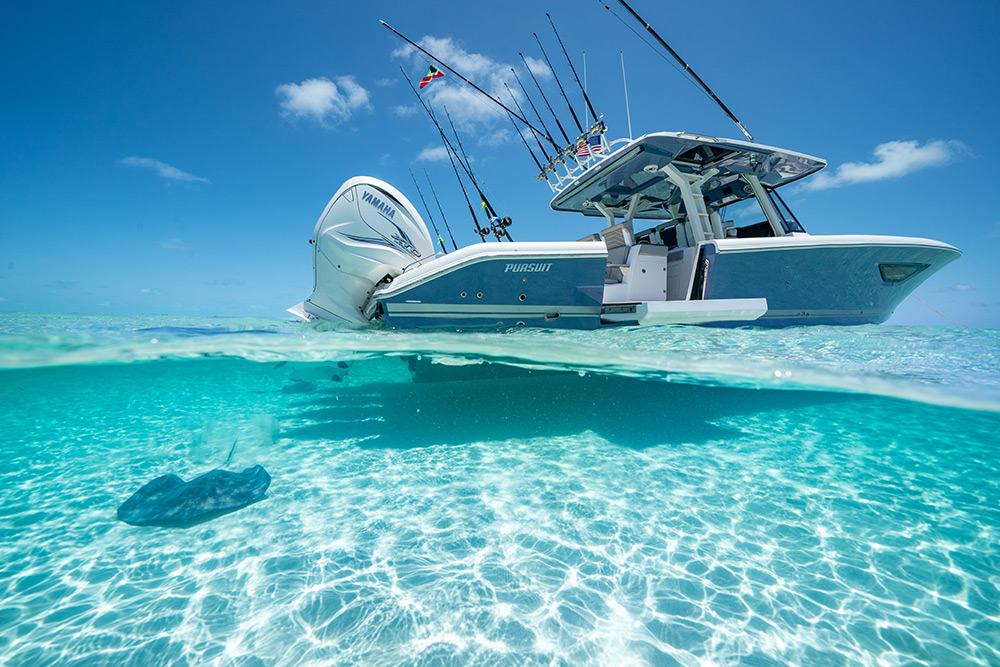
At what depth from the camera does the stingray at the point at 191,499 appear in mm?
4164

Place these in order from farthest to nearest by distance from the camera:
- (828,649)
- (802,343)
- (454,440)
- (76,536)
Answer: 1. (802,343)
2. (454,440)
3. (76,536)
4. (828,649)

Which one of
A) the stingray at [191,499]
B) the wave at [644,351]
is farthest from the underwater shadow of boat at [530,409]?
the stingray at [191,499]

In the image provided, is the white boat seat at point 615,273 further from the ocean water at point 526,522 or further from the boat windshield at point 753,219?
the boat windshield at point 753,219

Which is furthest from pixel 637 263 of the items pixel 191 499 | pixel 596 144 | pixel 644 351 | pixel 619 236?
pixel 191 499

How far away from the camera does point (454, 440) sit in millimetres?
6930

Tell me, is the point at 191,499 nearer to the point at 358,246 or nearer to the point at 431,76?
the point at 358,246

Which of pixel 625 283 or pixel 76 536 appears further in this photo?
pixel 625 283

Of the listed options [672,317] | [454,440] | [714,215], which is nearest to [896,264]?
[714,215]

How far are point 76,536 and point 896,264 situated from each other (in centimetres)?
1580

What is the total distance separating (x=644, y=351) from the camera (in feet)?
23.4

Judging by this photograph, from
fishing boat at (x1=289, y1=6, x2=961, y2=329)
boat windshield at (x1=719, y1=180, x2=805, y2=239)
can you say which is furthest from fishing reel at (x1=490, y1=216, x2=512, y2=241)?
boat windshield at (x1=719, y1=180, x2=805, y2=239)

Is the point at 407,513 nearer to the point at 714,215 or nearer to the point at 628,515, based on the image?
the point at 628,515

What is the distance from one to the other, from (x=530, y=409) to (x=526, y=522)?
6.80 m

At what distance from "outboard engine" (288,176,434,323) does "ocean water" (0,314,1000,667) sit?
2.57ft
